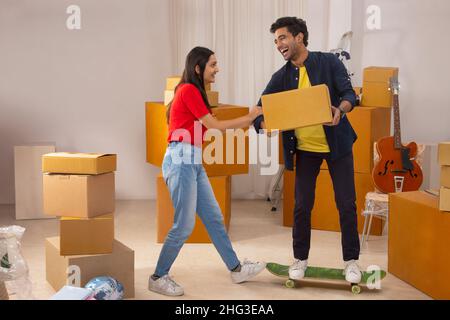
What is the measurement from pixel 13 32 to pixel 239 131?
2.56 m

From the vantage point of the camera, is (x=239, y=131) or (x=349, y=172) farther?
(x=239, y=131)

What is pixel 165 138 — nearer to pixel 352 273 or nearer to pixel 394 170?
pixel 394 170

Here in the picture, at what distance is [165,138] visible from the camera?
196 inches

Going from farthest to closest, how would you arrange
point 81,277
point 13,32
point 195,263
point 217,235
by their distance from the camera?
point 13,32 < point 195,263 < point 217,235 < point 81,277

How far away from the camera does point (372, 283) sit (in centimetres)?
381

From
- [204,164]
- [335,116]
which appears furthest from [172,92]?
[335,116]

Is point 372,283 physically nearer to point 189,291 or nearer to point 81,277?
point 189,291

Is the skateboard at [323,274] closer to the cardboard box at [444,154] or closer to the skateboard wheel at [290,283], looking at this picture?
the skateboard wheel at [290,283]

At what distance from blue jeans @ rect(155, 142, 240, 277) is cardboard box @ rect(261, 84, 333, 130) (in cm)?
46

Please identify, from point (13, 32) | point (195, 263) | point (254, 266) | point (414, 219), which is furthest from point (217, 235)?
point (13, 32)

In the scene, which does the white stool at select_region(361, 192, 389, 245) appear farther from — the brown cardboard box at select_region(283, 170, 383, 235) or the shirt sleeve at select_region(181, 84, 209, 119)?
the shirt sleeve at select_region(181, 84, 209, 119)

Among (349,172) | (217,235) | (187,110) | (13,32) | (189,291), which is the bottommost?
(189,291)

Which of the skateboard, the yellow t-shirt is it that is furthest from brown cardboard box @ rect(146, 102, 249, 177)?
the yellow t-shirt

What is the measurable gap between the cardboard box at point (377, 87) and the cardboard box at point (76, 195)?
2264 mm
